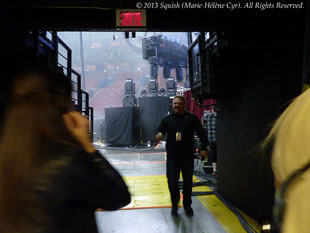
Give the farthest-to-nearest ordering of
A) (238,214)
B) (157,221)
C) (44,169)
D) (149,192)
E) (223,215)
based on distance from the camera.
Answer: (149,192)
(223,215)
(238,214)
(157,221)
(44,169)

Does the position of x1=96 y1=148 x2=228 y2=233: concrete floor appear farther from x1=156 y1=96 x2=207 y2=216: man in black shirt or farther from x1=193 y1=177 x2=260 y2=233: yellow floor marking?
x1=156 y1=96 x2=207 y2=216: man in black shirt

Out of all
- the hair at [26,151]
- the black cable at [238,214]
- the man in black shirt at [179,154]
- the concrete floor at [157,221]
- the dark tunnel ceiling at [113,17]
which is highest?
the dark tunnel ceiling at [113,17]

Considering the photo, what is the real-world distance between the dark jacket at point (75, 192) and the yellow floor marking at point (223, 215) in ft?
11.0

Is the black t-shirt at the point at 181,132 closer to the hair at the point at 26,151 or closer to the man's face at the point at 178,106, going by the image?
the man's face at the point at 178,106

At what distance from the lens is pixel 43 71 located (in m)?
1.13

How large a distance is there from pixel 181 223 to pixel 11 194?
362 centimetres

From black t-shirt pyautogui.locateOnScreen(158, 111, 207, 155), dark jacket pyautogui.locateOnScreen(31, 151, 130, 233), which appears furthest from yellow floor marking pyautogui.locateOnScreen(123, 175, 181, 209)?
dark jacket pyautogui.locateOnScreen(31, 151, 130, 233)

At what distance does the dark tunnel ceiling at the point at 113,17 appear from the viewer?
148 inches

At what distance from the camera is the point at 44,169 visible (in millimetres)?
960

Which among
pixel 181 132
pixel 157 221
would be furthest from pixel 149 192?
pixel 181 132

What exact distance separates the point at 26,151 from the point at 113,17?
3.82 meters

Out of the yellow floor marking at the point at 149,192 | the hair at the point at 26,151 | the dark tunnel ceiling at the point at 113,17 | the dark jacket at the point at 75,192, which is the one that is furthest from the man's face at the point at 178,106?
the hair at the point at 26,151

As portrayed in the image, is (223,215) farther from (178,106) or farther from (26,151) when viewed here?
(26,151)

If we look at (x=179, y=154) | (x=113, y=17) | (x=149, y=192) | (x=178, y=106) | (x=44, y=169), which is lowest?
(x=149, y=192)
